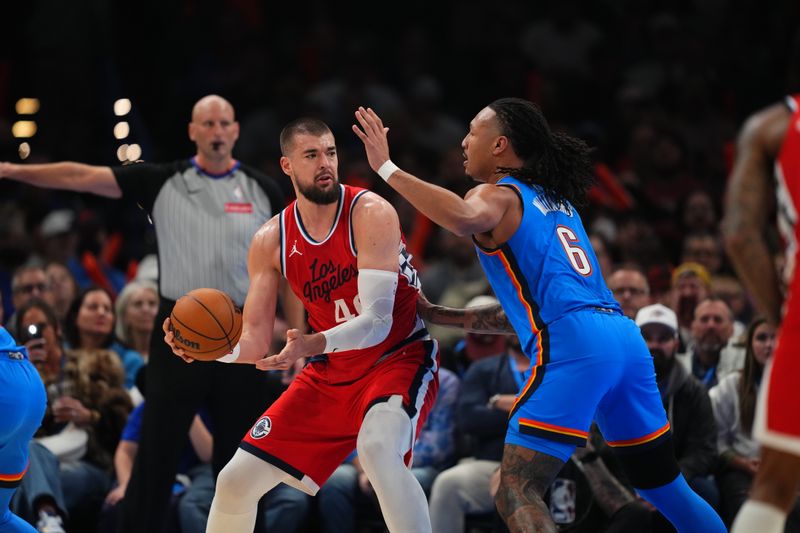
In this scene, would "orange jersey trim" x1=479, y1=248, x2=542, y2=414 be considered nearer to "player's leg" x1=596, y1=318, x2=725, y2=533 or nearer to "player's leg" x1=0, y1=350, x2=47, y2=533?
"player's leg" x1=596, y1=318, x2=725, y2=533

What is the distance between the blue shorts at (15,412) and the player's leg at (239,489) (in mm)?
1012

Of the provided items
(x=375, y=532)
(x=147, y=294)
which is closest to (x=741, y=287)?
(x=375, y=532)

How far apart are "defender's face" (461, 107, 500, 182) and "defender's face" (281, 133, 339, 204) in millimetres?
707

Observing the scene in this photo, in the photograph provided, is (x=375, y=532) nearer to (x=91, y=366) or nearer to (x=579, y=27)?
(x=91, y=366)

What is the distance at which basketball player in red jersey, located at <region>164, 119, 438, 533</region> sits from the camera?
5586mm

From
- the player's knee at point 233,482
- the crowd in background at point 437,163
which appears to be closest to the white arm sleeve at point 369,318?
the player's knee at point 233,482

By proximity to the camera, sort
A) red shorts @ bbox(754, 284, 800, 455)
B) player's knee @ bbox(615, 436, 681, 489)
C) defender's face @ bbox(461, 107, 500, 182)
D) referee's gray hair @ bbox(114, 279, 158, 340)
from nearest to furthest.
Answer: red shorts @ bbox(754, 284, 800, 455) → player's knee @ bbox(615, 436, 681, 489) → defender's face @ bbox(461, 107, 500, 182) → referee's gray hair @ bbox(114, 279, 158, 340)

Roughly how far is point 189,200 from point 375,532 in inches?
102

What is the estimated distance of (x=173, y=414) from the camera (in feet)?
22.7

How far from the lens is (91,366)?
8.43 meters

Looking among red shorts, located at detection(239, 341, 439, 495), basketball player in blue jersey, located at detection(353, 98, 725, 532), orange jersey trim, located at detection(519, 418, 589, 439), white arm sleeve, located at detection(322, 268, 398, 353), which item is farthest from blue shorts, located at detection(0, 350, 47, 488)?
orange jersey trim, located at detection(519, 418, 589, 439)

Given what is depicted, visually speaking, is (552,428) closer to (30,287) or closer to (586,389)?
(586,389)

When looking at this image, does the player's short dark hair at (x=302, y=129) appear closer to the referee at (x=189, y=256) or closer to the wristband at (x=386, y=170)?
the wristband at (x=386, y=170)

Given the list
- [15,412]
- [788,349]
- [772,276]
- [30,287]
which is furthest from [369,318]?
[30,287]
